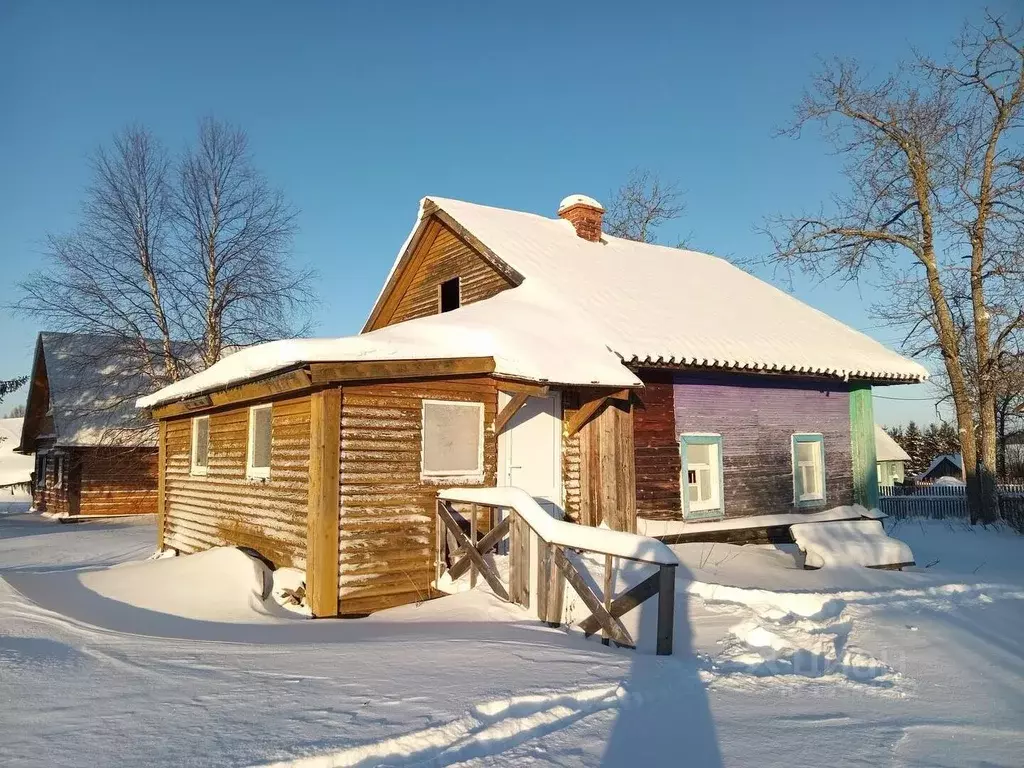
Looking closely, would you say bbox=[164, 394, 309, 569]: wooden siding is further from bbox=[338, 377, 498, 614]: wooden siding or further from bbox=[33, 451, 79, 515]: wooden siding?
bbox=[33, 451, 79, 515]: wooden siding

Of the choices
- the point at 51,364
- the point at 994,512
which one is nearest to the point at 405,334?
the point at 994,512

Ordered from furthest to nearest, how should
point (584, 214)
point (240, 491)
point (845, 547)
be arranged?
point (584, 214) < point (240, 491) < point (845, 547)

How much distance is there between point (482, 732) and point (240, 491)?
25.7 feet

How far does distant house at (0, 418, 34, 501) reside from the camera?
1698 inches

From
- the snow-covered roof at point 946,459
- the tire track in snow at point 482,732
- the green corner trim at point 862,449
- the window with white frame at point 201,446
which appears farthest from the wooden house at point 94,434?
the snow-covered roof at point 946,459

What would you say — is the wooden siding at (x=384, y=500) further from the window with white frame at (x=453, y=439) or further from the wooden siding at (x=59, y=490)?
the wooden siding at (x=59, y=490)

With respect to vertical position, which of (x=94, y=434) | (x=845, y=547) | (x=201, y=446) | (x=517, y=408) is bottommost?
(x=845, y=547)

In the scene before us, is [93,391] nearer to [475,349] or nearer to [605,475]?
[605,475]

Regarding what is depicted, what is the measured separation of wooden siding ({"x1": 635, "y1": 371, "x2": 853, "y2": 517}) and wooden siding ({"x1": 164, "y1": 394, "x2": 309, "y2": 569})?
5.47 metres

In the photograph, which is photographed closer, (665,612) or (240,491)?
(665,612)

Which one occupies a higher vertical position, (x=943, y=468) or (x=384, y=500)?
(x=384, y=500)

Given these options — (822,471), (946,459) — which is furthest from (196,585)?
(946,459)

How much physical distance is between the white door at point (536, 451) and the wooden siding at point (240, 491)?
2.77m

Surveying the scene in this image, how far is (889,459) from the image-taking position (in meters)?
42.8
